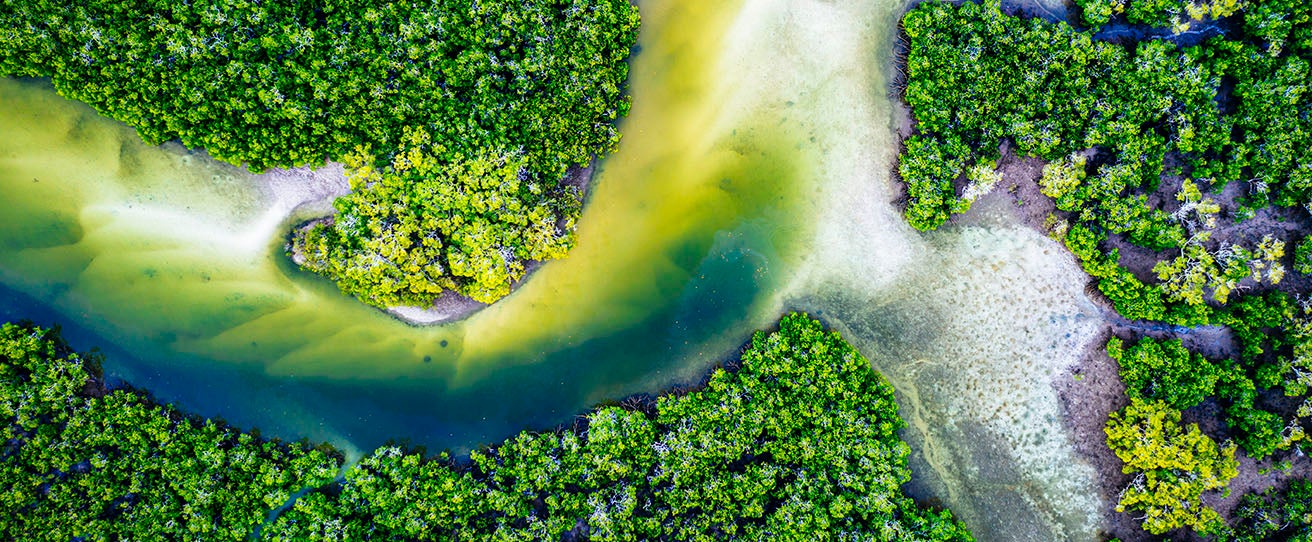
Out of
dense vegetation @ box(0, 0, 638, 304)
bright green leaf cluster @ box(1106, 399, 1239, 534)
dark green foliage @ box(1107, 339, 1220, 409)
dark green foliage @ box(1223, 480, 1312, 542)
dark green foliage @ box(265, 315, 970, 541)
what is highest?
dense vegetation @ box(0, 0, 638, 304)

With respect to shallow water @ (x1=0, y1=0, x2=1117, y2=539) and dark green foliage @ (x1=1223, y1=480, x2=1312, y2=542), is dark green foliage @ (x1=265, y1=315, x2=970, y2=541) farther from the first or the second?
dark green foliage @ (x1=1223, y1=480, x2=1312, y2=542)

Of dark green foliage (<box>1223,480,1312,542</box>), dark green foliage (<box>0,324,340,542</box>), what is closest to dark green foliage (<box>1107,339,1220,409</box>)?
dark green foliage (<box>1223,480,1312,542</box>)

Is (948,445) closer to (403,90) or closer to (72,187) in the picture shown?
(403,90)

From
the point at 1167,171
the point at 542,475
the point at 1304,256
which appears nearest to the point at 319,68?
the point at 542,475

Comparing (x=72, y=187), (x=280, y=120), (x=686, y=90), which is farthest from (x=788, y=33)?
(x=72, y=187)

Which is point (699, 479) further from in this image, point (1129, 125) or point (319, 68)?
point (1129, 125)

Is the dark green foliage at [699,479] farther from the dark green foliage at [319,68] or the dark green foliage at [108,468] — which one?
the dark green foliage at [319,68]

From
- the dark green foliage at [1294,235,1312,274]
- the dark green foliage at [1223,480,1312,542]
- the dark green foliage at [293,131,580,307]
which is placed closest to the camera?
the dark green foliage at [293,131,580,307]
